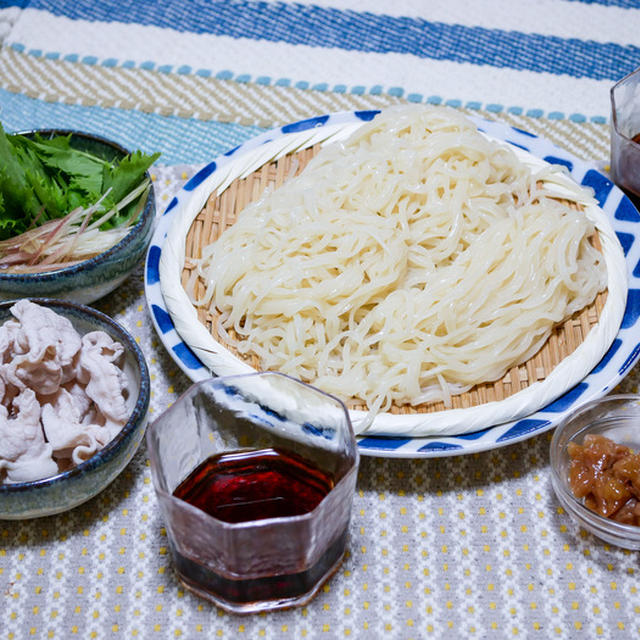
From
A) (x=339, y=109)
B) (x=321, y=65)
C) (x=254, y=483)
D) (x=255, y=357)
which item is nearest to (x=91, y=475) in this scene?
(x=254, y=483)

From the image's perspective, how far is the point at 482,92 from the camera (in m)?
3.47

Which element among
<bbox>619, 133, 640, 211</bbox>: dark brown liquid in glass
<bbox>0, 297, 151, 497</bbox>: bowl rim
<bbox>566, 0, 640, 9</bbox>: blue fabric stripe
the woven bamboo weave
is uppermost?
<bbox>566, 0, 640, 9</bbox>: blue fabric stripe

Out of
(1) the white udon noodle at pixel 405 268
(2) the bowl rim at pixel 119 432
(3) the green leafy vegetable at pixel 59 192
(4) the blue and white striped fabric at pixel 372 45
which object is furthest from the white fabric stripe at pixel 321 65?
(2) the bowl rim at pixel 119 432

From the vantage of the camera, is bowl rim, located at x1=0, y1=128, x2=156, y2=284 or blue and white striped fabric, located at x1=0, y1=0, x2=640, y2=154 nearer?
bowl rim, located at x1=0, y1=128, x2=156, y2=284

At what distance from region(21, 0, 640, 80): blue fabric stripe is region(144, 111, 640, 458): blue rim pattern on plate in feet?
3.03

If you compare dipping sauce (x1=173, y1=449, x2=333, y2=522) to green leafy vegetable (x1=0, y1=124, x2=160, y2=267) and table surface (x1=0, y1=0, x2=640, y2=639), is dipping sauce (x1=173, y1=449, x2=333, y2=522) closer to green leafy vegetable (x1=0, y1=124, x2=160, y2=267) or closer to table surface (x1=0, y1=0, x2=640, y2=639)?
table surface (x1=0, y1=0, x2=640, y2=639)

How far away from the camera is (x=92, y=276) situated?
2.43 metres

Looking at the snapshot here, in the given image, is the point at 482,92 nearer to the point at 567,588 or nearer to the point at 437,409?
the point at 437,409

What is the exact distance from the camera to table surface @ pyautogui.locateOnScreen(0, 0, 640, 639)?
1.94 m

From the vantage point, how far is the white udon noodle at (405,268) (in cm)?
224

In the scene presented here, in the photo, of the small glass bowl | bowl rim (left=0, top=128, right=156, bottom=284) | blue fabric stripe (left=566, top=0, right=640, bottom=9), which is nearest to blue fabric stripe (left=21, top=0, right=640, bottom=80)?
blue fabric stripe (left=566, top=0, right=640, bottom=9)

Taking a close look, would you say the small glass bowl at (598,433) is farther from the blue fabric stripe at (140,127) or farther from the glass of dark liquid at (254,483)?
the blue fabric stripe at (140,127)

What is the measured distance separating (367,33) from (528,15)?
762mm

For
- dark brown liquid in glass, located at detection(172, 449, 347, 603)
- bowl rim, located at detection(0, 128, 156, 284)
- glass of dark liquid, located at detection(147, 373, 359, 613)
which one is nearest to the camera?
glass of dark liquid, located at detection(147, 373, 359, 613)
